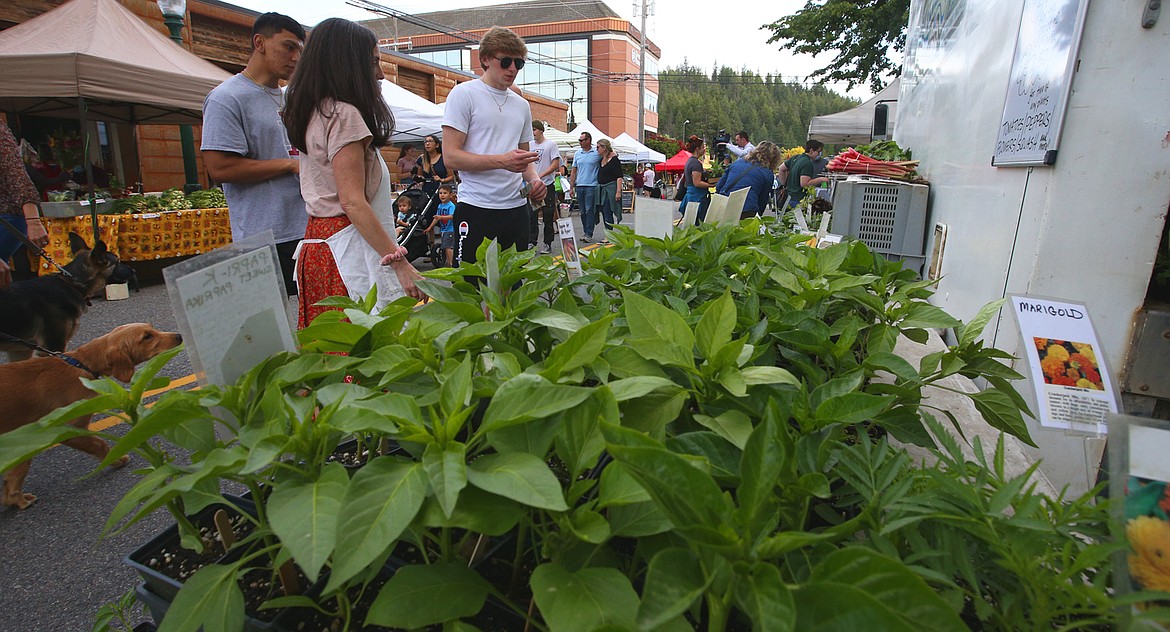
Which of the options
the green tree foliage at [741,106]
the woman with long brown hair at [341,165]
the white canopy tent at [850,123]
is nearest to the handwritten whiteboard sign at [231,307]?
the woman with long brown hair at [341,165]

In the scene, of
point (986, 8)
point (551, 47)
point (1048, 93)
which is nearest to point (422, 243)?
point (986, 8)

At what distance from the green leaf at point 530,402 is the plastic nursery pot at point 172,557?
589mm

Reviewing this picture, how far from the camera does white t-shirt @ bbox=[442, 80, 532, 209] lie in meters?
3.56

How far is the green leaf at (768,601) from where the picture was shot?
54 cm

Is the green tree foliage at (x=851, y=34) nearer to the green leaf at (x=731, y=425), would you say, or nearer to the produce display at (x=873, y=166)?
the produce display at (x=873, y=166)

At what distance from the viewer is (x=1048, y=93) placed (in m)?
2.43

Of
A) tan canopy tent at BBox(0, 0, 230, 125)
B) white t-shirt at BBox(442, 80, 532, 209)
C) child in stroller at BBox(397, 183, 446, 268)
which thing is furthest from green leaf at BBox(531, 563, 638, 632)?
tan canopy tent at BBox(0, 0, 230, 125)

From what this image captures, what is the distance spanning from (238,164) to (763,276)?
2.37 meters

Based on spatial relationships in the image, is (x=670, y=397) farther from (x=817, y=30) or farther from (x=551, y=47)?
(x=551, y=47)

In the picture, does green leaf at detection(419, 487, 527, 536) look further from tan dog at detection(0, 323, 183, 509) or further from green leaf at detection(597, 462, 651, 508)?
tan dog at detection(0, 323, 183, 509)

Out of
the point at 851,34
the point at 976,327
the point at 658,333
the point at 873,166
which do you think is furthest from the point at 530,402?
the point at 851,34

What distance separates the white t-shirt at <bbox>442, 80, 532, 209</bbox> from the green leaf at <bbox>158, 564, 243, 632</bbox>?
3.05m

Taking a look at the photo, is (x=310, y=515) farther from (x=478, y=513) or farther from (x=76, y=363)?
(x=76, y=363)

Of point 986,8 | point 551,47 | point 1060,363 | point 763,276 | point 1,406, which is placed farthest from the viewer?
point 551,47
